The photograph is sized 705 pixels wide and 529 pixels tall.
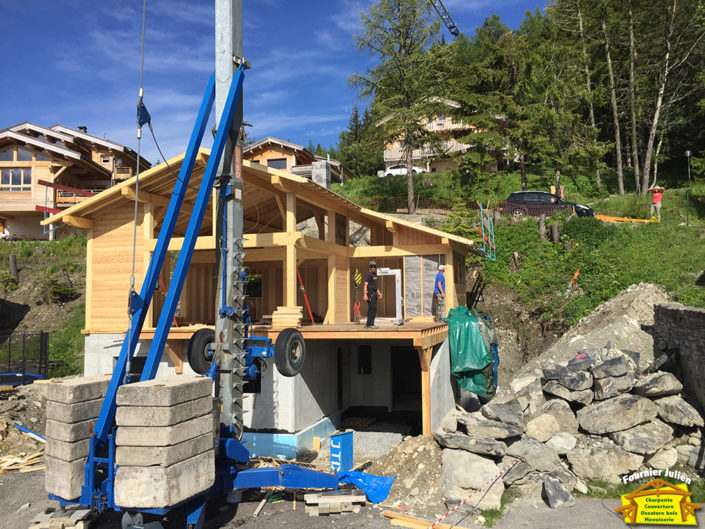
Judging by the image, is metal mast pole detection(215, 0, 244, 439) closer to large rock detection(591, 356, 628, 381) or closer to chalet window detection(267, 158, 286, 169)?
large rock detection(591, 356, 628, 381)

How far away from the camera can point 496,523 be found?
8.61 meters

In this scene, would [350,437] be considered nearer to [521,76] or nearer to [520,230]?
[520,230]

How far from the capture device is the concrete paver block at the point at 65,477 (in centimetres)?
712

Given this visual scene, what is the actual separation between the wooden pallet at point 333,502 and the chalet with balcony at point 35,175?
29066 mm

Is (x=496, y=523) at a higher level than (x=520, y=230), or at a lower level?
lower

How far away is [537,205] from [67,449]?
24.7 metres

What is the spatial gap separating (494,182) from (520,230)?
10.7 metres

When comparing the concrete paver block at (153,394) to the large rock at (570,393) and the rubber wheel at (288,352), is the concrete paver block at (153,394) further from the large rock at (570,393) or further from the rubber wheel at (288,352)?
the large rock at (570,393)

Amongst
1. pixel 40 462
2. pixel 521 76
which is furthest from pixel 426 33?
pixel 40 462

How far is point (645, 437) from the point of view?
34.7 feet

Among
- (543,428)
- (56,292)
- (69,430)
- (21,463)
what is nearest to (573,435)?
(543,428)

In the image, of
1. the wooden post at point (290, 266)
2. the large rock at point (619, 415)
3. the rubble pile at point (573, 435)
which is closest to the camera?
the rubble pile at point (573, 435)

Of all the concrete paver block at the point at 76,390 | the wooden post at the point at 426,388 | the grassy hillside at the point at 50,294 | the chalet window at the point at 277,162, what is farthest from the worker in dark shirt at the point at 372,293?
the chalet window at the point at 277,162

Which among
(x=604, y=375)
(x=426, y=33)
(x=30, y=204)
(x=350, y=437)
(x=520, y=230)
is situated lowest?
(x=350, y=437)
